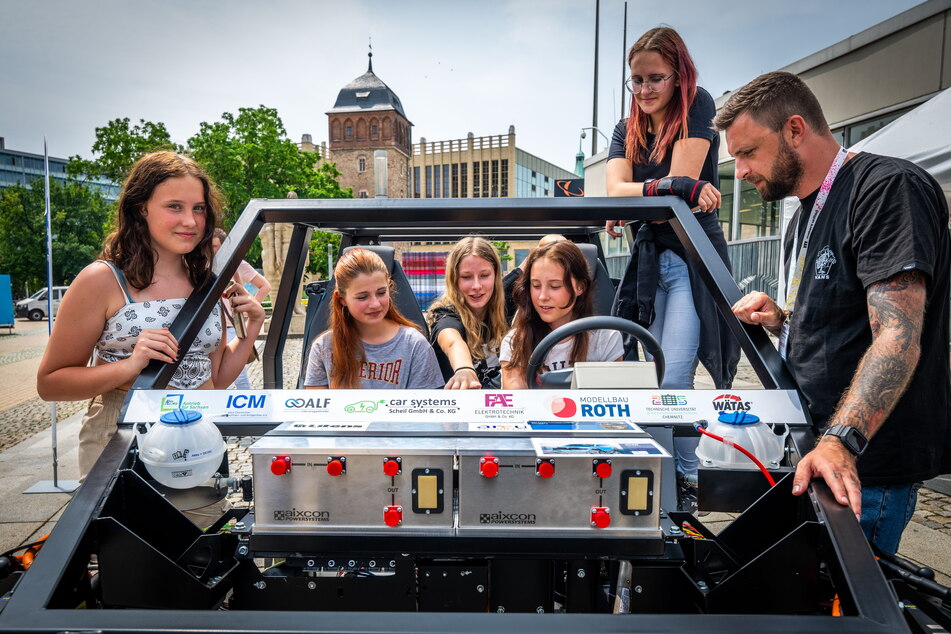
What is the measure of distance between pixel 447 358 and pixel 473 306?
362 mm

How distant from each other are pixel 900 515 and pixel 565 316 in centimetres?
136

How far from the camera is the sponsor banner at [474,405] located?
1440 millimetres

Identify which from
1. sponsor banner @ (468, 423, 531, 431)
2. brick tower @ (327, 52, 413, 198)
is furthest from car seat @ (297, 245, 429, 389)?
brick tower @ (327, 52, 413, 198)

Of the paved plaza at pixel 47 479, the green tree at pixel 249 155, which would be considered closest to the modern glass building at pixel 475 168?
the green tree at pixel 249 155

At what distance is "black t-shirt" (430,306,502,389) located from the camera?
2.89 m

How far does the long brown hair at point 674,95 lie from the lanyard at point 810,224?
0.73 m

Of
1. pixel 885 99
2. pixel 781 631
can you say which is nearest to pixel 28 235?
pixel 885 99

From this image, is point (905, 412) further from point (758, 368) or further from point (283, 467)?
point (283, 467)

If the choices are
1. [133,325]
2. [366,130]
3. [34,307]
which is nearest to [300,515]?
[133,325]

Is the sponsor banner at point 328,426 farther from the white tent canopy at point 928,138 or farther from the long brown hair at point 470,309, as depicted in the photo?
the white tent canopy at point 928,138

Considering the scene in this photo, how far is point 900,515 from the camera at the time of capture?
5.42ft

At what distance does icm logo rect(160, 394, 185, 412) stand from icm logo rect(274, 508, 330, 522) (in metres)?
0.49

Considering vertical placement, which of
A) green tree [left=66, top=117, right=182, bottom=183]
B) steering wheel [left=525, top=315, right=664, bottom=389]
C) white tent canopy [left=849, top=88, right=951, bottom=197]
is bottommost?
steering wheel [left=525, top=315, right=664, bottom=389]

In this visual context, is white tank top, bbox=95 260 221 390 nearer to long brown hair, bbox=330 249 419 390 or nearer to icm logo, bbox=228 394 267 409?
icm logo, bbox=228 394 267 409
